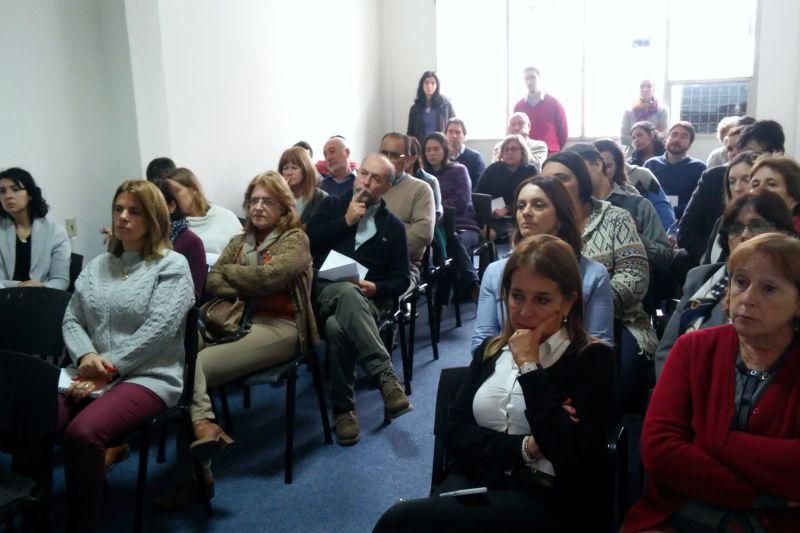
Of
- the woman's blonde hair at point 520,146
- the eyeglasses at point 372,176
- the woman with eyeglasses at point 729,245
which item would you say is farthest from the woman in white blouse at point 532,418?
the woman's blonde hair at point 520,146

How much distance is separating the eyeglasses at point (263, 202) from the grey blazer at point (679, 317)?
1.68m

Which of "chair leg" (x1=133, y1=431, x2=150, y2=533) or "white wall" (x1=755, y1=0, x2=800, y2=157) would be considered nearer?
"chair leg" (x1=133, y1=431, x2=150, y2=533)

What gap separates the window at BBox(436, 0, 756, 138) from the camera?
7.73 m

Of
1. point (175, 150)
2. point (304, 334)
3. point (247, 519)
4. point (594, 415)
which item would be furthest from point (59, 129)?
point (594, 415)

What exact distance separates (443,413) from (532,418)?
31cm

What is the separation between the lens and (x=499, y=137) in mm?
8906

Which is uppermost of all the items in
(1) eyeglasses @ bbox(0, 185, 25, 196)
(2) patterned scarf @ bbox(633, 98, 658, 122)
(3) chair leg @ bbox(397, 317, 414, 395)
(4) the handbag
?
(2) patterned scarf @ bbox(633, 98, 658, 122)

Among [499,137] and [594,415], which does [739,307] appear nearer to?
[594,415]

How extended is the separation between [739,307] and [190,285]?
1.75 m

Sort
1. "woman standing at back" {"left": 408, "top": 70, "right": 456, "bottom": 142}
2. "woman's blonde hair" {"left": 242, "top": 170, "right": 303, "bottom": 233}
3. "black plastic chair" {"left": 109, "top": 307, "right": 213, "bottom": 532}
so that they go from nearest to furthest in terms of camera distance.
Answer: "black plastic chair" {"left": 109, "top": 307, "right": 213, "bottom": 532}
"woman's blonde hair" {"left": 242, "top": 170, "right": 303, "bottom": 233}
"woman standing at back" {"left": 408, "top": 70, "right": 456, "bottom": 142}

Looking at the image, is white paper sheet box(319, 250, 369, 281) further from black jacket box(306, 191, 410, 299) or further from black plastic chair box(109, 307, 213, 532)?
black plastic chair box(109, 307, 213, 532)

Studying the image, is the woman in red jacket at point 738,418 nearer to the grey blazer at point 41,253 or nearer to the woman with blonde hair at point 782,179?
the woman with blonde hair at point 782,179

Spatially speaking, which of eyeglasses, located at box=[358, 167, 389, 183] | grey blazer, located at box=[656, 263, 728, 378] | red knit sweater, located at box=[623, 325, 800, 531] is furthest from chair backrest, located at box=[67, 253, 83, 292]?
red knit sweater, located at box=[623, 325, 800, 531]

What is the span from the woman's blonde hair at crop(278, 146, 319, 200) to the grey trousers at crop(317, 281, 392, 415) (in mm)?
1368
